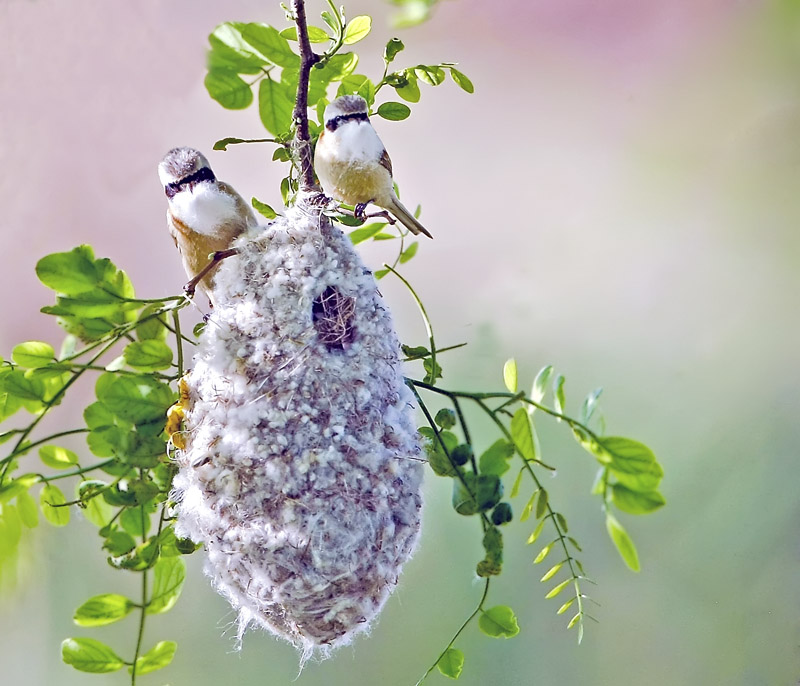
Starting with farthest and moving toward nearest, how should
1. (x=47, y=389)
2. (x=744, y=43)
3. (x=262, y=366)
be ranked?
(x=744, y=43), (x=47, y=389), (x=262, y=366)

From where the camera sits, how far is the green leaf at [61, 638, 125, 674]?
82cm

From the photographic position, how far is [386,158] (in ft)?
2.70

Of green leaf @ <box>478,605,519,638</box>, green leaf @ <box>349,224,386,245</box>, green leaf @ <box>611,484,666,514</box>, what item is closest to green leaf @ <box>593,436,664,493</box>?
green leaf @ <box>611,484,666,514</box>

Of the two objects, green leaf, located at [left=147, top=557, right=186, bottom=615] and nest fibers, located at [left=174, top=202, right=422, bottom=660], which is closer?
nest fibers, located at [left=174, top=202, right=422, bottom=660]

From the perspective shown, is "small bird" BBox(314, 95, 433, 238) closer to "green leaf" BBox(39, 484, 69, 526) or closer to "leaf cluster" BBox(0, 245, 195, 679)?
"leaf cluster" BBox(0, 245, 195, 679)

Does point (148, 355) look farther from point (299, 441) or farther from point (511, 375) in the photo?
point (511, 375)

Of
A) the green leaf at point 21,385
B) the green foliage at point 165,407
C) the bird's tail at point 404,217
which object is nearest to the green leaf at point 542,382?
the green foliage at point 165,407

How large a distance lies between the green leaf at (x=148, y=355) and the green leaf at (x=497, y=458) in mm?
326

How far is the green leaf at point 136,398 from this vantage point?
28.5 inches

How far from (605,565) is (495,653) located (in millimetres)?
303

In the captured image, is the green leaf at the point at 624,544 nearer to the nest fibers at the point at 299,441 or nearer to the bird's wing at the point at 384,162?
the nest fibers at the point at 299,441

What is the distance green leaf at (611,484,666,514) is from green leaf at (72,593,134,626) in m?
0.54

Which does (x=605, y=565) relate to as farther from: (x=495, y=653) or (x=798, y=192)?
(x=798, y=192)

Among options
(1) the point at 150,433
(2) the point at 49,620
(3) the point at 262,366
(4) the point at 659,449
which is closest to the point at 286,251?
(3) the point at 262,366
